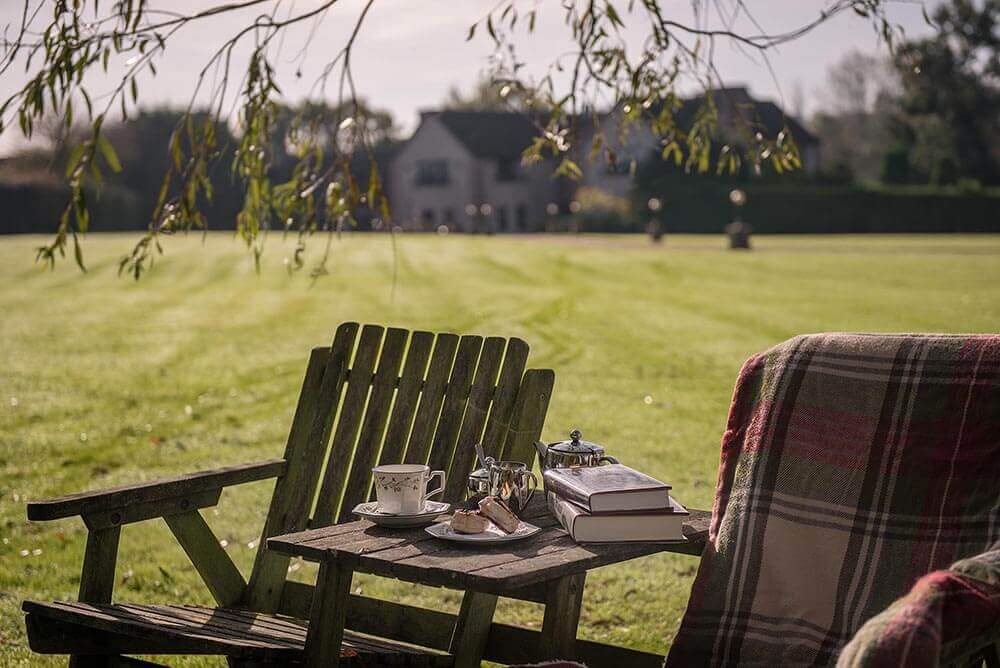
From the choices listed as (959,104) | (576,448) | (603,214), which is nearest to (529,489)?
(576,448)

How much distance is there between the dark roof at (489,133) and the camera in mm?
66312

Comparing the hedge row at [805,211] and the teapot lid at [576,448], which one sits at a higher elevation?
the hedge row at [805,211]

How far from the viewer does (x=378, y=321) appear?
20.2 m

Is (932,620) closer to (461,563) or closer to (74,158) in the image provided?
(461,563)

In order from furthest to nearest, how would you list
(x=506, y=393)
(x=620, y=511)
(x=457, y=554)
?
(x=506, y=393), (x=620, y=511), (x=457, y=554)

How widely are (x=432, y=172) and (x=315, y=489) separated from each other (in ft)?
212

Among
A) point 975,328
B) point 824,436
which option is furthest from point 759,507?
point 975,328

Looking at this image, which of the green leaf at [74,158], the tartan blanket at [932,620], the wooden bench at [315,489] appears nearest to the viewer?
the tartan blanket at [932,620]

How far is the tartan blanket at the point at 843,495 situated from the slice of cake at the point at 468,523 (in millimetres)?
673

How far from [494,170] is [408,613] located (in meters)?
63.3

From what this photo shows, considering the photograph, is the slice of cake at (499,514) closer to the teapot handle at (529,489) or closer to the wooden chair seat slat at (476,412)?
the teapot handle at (529,489)

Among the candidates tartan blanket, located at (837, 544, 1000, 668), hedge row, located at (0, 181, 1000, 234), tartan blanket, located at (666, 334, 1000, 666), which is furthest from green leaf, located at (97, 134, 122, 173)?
hedge row, located at (0, 181, 1000, 234)

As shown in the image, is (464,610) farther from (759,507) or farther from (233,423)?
(233,423)

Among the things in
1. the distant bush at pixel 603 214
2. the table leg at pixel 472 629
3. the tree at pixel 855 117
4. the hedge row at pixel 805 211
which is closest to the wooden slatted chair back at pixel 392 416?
the table leg at pixel 472 629
